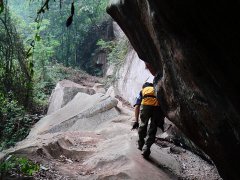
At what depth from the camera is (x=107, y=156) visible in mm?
7152

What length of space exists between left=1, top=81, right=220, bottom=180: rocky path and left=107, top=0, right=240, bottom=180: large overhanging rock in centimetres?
126

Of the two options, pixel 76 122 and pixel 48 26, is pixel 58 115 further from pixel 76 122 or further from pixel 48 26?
pixel 48 26

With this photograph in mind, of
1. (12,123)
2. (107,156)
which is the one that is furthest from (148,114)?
(12,123)

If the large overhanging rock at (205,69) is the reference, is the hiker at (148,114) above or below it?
below

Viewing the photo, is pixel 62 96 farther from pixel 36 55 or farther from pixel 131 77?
pixel 36 55

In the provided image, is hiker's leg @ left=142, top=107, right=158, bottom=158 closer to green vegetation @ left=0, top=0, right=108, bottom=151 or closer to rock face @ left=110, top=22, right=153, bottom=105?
green vegetation @ left=0, top=0, right=108, bottom=151

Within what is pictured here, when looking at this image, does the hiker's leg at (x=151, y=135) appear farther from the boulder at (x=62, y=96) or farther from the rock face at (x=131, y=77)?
the boulder at (x=62, y=96)

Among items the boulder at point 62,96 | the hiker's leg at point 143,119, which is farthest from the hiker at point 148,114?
the boulder at point 62,96

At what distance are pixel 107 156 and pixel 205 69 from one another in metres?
3.31

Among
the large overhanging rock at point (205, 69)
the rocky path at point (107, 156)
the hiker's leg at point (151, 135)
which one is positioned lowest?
the rocky path at point (107, 156)

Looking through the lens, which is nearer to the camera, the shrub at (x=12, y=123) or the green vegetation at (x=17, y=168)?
the green vegetation at (x=17, y=168)

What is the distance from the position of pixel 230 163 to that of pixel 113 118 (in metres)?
7.02

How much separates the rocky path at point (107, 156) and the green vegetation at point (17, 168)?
30 cm

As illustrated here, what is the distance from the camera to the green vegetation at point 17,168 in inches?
230
